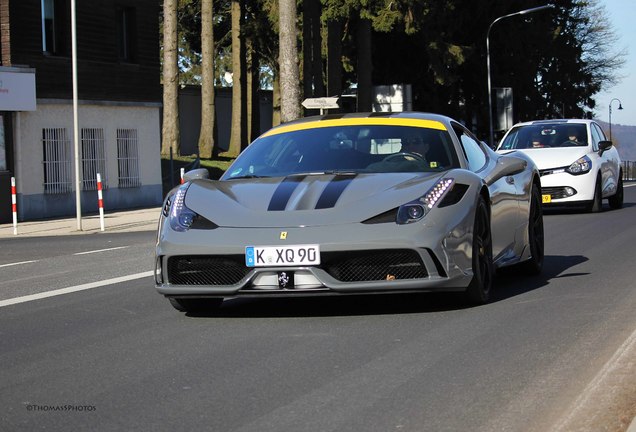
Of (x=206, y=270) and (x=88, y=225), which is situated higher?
(x=206, y=270)

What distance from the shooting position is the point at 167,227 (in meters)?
8.62

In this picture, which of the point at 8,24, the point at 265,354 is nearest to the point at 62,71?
the point at 8,24

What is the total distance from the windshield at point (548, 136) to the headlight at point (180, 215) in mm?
13946

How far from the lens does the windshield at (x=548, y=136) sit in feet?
72.2

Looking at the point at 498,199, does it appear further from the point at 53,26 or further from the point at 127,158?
the point at 127,158

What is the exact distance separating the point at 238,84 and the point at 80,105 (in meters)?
21.3

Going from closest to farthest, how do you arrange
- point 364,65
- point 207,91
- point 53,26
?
point 53,26 → point 364,65 → point 207,91

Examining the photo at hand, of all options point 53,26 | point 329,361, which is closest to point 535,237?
point 329,361

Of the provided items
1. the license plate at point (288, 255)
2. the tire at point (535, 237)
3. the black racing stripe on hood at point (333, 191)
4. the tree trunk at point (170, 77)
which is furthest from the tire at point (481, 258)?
the tree trunk at point (170, 77)

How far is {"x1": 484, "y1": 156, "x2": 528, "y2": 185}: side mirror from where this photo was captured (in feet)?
32.2

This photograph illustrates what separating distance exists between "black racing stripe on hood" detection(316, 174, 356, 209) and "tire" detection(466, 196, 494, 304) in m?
0.92

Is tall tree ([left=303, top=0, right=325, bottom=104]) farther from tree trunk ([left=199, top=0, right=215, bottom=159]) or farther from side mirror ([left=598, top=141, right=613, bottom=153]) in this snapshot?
side mirror ([left=598, top=141, right=613, bottom=153])

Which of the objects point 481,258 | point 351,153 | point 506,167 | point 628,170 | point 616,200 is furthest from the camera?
point 628,170

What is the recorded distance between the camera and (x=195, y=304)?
897 cm
